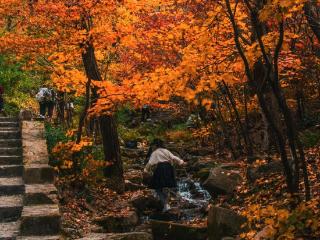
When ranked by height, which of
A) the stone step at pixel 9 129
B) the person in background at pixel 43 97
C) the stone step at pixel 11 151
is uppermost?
the person in background at pixel 43 97

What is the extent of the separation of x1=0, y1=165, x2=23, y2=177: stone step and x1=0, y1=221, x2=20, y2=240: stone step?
201 cm

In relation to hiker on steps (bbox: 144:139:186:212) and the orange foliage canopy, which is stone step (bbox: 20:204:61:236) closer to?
the orange foliage canopy

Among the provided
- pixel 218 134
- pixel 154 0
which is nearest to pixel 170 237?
pixel 154 0

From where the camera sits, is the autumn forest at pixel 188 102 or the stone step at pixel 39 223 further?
the stone step at pixel 39 223

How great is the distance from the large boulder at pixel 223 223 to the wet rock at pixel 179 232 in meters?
0.30

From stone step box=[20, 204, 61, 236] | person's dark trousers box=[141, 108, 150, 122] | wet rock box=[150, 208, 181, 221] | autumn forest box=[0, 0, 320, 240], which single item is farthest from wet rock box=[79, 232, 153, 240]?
person's dark trousers box=[141, 108, 150, 122]

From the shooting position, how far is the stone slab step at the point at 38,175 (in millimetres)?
8523

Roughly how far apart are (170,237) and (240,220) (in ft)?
5.29

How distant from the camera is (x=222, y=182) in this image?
1302 cm

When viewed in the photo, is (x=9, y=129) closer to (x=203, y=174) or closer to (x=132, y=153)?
(x=203, y=174)

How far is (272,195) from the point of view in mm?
10094

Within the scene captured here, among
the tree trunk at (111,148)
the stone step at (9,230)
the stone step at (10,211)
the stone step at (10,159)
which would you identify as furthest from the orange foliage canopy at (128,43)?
the stone step at (9,230)

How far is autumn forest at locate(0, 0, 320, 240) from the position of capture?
6266 mm

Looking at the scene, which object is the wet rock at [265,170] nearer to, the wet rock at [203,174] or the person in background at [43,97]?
the wet rock at [203,174]
